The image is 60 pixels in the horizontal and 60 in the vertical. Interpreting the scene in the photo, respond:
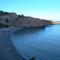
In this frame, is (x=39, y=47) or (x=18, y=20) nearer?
(x=39, y=47)

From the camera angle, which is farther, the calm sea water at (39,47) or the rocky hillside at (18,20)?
the rocky hillside at (18,20)

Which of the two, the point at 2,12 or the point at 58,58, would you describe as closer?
the point at 58,58

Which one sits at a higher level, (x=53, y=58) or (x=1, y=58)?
(x=1, y=58)

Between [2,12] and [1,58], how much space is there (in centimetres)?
13327

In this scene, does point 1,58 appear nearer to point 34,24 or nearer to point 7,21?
point 7,21

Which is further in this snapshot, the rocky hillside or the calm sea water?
the rocky hillside

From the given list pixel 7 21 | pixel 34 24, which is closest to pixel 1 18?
pixel 7 21

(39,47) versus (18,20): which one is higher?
(39,47)

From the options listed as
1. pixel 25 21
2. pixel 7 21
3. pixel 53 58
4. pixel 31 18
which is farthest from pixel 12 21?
pixel 53 58

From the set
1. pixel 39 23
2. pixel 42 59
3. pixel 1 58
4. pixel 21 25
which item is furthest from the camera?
pixel 39 23

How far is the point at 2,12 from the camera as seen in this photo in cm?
14188

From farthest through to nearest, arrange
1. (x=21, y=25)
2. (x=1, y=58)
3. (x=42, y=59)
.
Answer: (x=21, y=25)
(x=42, y=59)
(x=1, y=58)

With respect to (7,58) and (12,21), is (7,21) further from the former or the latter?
(7,58)

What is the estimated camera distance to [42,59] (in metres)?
15.5
